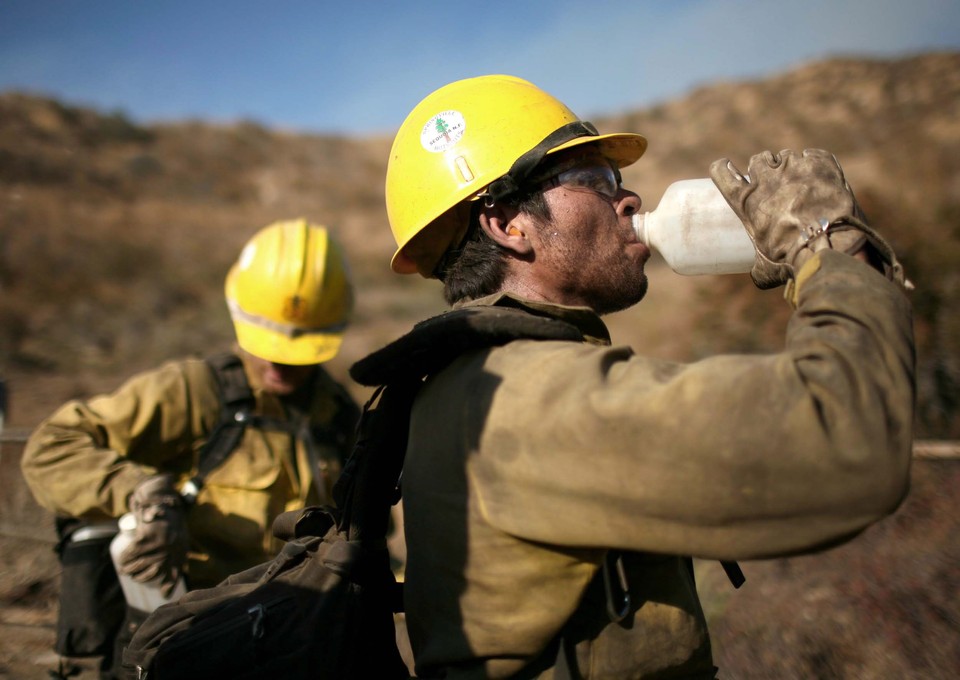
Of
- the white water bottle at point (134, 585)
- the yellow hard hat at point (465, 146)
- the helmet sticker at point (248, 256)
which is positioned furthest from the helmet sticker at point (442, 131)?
the helmet sticker at point (248, 256)

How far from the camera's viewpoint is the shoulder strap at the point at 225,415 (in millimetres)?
3404

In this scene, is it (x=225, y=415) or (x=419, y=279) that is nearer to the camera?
(x=225, y=415)

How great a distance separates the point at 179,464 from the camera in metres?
3.55

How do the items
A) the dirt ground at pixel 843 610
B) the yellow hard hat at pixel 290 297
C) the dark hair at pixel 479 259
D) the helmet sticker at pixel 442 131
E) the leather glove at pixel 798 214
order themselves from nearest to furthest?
the leather glove at pixel 798 214 < the dark hair at pixel 479 259 < the helmet sticker at pixel 442 131 < the dirt ground at pixel 843 610 < the yellow hard hat at pixel 290 297

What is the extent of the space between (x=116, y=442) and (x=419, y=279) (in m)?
20.2

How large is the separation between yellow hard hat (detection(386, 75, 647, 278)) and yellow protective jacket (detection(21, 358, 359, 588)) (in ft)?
5.53

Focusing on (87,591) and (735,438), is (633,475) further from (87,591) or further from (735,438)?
(87,591)

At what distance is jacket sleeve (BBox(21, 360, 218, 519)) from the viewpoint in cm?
315

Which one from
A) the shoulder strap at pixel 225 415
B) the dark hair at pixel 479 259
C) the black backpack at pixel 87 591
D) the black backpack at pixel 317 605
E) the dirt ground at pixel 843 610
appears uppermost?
the dark hair at pixel 479 259

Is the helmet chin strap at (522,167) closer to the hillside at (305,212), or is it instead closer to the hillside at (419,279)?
the hillside at (419,279)

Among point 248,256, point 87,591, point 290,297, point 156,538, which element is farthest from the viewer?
point 248,256

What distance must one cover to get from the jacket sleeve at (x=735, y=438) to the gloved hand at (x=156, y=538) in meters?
2.13

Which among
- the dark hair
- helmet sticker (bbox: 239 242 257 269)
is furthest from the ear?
helmet sticker (bbox: 239 242 257 269)

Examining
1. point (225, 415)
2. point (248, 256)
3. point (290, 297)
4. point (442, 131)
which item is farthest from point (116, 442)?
point (442, 131)
